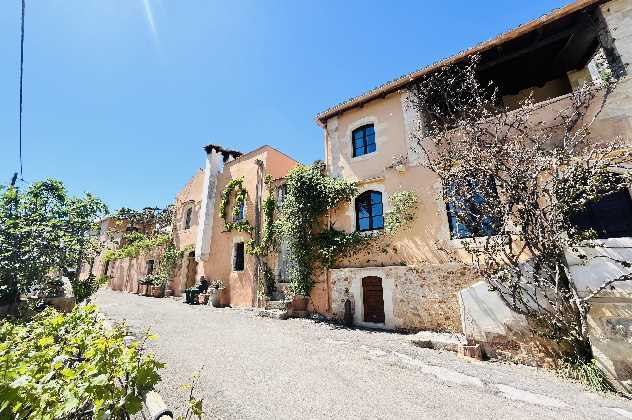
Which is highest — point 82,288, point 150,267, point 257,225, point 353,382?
point 257,225

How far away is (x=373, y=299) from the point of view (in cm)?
959

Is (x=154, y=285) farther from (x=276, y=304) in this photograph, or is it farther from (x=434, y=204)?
(x=434, y=204)

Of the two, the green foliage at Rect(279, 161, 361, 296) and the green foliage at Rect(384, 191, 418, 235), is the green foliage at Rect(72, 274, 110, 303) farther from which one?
the green foliage at Rect(384, 191, 418, 235)

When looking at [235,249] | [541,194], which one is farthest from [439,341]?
[235,249]

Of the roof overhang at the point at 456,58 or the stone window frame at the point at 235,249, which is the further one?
the stone window frame at the point at 235,249

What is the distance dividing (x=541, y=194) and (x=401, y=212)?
377cm

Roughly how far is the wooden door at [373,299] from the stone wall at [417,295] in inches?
6.6

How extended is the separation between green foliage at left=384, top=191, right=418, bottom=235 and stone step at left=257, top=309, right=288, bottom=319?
4976 mm

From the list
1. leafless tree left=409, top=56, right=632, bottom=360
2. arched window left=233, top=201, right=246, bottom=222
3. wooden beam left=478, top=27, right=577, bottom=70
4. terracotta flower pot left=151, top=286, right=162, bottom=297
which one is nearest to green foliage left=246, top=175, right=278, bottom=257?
arched window left=233, top=201, right=246, bottom=222

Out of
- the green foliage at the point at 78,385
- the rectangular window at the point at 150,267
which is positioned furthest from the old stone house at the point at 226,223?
the green foliage at the point at 78,385

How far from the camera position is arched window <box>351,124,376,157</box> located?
11102 millimetres

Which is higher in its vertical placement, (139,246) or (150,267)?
(139,246)

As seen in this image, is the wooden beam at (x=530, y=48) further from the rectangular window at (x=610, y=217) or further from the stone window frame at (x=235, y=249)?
the stone window frame at (x=235, y=249)

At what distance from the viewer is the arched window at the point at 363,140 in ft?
36.4
